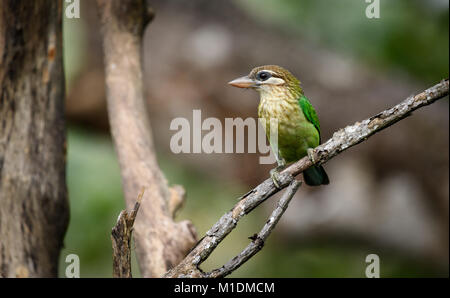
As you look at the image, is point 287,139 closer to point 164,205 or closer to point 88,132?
point 164,205

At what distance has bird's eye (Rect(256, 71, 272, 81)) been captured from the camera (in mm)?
3256

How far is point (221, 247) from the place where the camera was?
24.2 ft

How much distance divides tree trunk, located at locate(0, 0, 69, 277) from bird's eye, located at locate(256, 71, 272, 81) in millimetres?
1544

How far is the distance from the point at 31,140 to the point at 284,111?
1.74 m

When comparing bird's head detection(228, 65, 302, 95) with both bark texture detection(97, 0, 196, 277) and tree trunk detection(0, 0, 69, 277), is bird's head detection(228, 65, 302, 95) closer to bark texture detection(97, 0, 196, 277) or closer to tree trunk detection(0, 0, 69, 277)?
bark texture detection(97, 0, 196, 277)

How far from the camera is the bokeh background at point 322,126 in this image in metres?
6.50

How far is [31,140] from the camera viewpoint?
3752 millimetres
